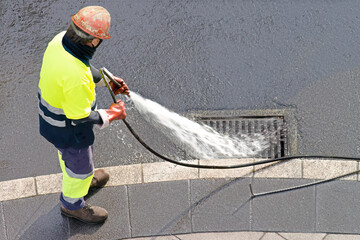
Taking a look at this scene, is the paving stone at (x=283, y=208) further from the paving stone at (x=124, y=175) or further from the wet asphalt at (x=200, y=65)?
the paving stone at (x=124, y=175)

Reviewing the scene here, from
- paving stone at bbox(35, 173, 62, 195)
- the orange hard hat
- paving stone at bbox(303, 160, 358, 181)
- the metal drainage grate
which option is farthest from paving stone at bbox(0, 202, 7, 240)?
paving stone at bbox(303, 160, 358, 181)

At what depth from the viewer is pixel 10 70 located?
5.20m

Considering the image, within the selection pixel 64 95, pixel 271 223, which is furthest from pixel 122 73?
pixel 271 223

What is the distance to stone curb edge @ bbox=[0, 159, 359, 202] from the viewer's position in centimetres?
456

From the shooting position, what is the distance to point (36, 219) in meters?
4.46

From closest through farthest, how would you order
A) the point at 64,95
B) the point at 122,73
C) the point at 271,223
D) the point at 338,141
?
1. the point at 64,95
2. the point at 271,223
3. the point at 338,141
4. the point at 122,73

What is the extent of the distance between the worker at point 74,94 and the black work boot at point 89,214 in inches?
15.5

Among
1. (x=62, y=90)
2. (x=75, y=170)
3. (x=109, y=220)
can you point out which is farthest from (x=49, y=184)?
(x=62, y=90)

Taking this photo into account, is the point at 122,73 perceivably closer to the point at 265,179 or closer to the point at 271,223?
the point at 265,179

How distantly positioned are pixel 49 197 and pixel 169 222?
135cm

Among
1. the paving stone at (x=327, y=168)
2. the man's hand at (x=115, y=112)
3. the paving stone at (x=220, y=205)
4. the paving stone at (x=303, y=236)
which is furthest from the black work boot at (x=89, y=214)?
the paving stone at (x=327, y=168)

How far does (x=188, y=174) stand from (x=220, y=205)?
490 millimetres

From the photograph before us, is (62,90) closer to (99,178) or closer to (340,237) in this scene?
(99,178)

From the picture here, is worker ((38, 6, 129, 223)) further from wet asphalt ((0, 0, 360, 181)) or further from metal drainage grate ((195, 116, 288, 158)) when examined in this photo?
metal drainage grate ((195, 116, 288, 158))
